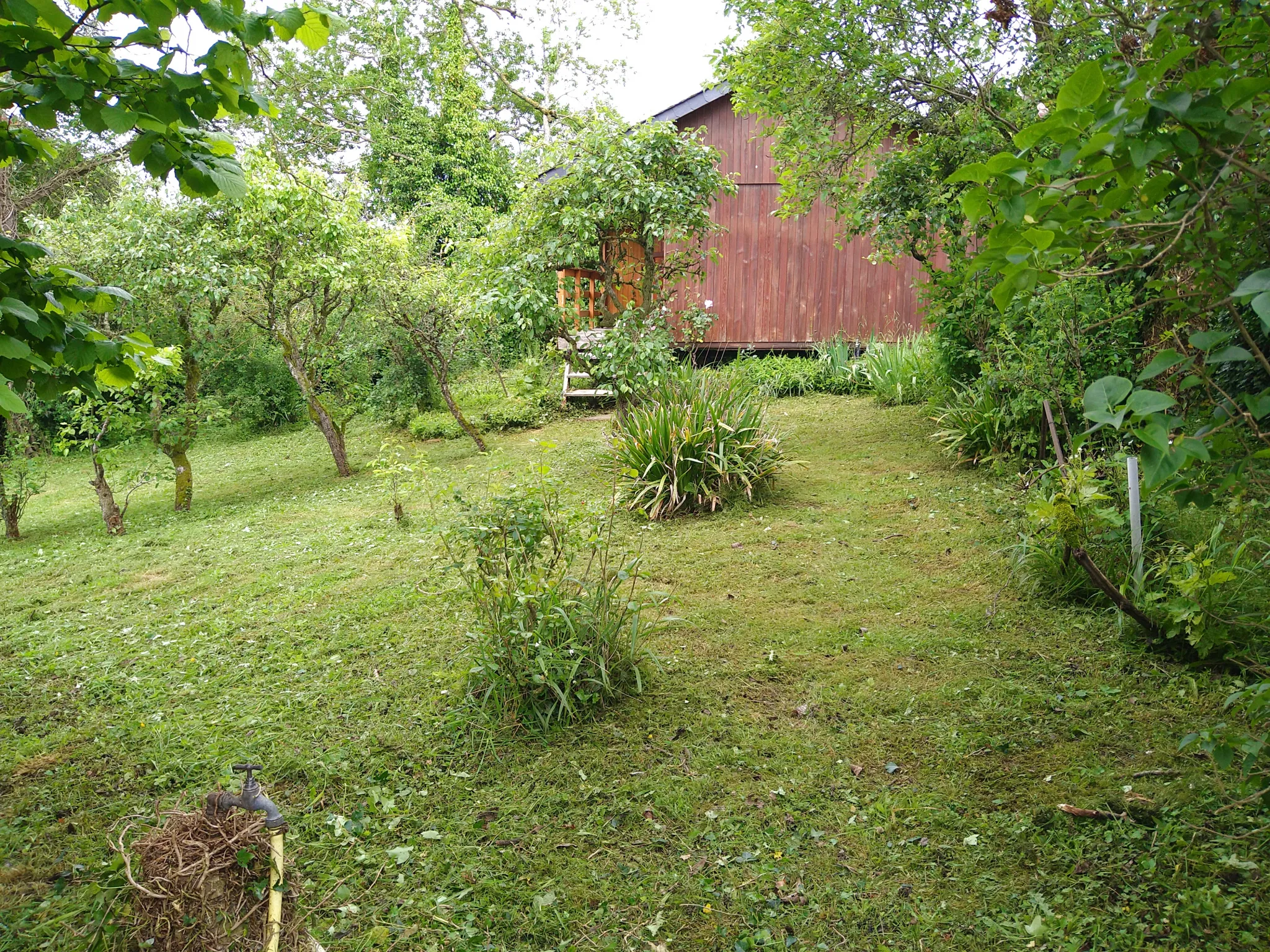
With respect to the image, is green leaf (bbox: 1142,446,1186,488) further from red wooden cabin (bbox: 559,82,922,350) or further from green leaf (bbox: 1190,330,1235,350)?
red wooden cabin (bbox: 559,82,922,350)

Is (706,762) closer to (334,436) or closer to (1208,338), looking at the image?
(1208,338)

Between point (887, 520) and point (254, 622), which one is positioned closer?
point (254, 622)

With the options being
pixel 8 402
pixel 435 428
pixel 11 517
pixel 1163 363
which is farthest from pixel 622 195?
pixel 11 517

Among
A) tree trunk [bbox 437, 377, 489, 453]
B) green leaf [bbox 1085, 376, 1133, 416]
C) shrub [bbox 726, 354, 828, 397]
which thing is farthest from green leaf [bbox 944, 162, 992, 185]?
shrub [bbox 726, 354, 828, 397]

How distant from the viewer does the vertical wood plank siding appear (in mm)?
11562

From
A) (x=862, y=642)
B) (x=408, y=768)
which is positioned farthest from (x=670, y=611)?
(x=408, y=768)

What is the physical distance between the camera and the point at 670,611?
4.16 meters

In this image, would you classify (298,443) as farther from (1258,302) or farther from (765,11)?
(1258,302)

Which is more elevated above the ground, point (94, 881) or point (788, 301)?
point (788, 301)

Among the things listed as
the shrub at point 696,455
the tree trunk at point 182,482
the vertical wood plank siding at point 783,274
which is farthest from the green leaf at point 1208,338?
the vertical wood plank siding at point 783,274

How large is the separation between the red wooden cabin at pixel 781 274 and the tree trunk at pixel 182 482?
273 inches

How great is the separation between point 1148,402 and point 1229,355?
0.63ft


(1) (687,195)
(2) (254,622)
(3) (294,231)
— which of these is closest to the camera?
(2) (254,622)

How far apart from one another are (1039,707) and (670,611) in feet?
5.81
